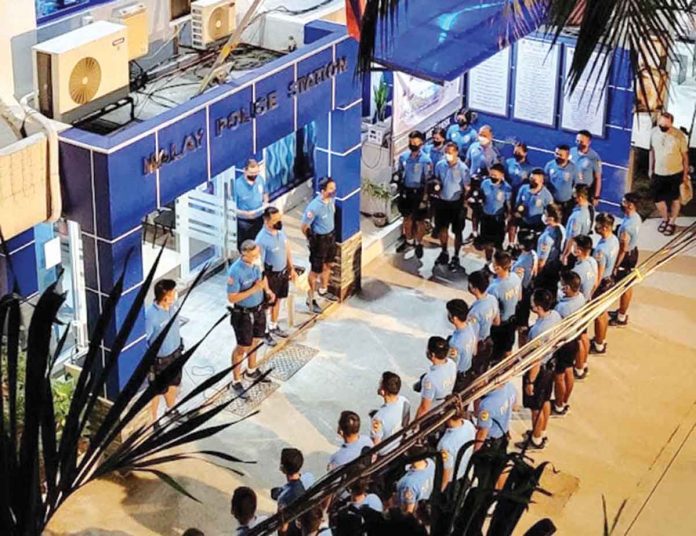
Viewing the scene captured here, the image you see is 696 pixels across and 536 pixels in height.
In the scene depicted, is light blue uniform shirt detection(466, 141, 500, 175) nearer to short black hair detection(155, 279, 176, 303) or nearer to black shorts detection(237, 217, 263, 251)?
black shorts detection(237, 217, 263, 251)

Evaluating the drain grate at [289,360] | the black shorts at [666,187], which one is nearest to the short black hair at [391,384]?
the drain grate at [289,360]

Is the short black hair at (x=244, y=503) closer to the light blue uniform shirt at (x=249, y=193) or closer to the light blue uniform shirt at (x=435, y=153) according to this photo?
the light blue uniform shirt at (x=249, y=193)

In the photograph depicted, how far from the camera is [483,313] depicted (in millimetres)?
10547

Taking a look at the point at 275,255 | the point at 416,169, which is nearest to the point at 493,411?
the point at 275,255

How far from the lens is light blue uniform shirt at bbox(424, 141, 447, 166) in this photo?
13281 mm

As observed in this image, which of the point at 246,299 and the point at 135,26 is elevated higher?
the point at 135,26

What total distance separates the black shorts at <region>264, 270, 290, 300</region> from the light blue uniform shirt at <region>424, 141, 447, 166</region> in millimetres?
2363

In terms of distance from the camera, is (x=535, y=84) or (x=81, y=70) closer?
(x=81, y=70)

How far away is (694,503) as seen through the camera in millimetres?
10117

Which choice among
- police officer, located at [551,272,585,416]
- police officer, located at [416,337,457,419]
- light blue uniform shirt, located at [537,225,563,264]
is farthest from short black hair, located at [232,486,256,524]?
light blue uniform shirt, located at [537,225,563,264]

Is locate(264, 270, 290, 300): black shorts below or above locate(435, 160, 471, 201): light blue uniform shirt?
below

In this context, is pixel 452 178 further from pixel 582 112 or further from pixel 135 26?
pixel 135 26

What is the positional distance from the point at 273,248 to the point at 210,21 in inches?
78.6

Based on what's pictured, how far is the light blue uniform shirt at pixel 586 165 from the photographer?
44.5 ft
